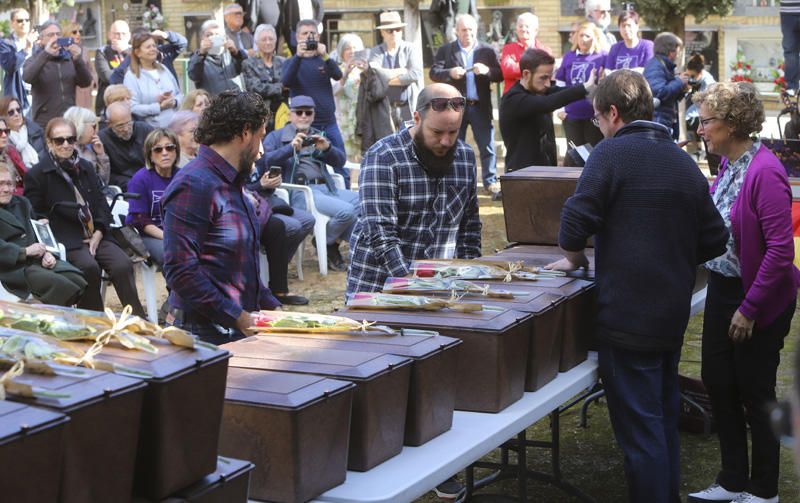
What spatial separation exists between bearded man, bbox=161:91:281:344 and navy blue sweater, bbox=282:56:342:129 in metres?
6.69

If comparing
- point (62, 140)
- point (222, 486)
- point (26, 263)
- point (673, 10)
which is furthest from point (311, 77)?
point (222, 486)

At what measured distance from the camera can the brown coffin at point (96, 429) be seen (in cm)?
204

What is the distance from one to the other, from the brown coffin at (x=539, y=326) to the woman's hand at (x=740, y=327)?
2.54 feet

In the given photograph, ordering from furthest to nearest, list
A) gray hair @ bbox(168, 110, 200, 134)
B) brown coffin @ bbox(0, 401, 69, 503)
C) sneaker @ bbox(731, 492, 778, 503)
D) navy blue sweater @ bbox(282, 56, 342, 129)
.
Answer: navy blue sweater @ bbox(282, 56, 342, 129), gray hair @ bbox(168, 110, 200, 134), sneaker @ bbox(731, 492, 778, 503), brown coffin @ bbox(0, 401, 69, 503)

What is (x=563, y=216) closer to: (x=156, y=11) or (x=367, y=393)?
(x=367, y=393)

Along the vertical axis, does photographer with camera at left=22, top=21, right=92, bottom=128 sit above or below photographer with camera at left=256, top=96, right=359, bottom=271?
above

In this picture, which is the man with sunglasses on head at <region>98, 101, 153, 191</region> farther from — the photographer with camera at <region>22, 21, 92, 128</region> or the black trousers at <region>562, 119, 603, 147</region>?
the black trousers at <region>562, 119, 603, 147</region>

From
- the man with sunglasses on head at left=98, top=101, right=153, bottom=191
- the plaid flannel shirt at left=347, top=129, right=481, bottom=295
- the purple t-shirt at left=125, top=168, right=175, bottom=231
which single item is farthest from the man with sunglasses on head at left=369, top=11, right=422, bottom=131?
the plaid flannel shirt at left=347, top=129, right=481, bottom=295

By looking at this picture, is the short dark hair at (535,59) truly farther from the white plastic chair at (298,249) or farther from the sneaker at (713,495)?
the sneaker at (713,495)

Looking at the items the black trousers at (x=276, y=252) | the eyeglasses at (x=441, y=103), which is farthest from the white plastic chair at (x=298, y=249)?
the eyeglasses at (x=441, y=103)

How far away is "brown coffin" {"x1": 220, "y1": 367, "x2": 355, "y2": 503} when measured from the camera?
99.3 inches

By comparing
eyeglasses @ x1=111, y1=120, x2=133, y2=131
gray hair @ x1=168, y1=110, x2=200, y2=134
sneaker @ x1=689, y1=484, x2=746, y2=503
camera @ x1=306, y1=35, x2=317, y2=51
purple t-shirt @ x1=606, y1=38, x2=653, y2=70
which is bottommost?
sneaker @ x1=689, y1=484, x2=746, y2=503

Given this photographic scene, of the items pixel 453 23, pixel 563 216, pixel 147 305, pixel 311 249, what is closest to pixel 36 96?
pixel 311 249

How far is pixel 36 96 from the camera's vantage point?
10133 mm
